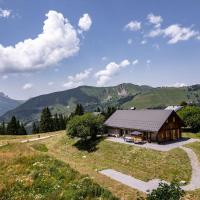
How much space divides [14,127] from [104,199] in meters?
101

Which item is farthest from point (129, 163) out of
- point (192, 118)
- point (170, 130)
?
point (192, 118)

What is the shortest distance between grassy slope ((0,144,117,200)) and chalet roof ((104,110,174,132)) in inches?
1247

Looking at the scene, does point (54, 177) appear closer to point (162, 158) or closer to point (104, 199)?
point (104, 199)

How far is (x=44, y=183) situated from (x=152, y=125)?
37445 mm

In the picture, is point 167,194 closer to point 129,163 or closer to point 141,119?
point 129,163

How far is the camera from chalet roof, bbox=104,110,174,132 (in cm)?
5516

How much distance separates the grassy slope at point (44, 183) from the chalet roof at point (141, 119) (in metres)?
31.7

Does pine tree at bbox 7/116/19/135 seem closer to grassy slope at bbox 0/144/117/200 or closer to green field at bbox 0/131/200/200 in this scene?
green field at bbox 0/131/200/200

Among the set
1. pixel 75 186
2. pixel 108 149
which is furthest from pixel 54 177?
pixel 108 149

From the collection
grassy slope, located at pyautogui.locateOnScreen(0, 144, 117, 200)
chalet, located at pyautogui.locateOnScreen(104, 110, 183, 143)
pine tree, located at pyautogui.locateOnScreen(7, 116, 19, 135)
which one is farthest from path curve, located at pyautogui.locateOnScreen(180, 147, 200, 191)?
pine tree, located at pyautogui.locateOnScreen(7, 116, 19, 135)

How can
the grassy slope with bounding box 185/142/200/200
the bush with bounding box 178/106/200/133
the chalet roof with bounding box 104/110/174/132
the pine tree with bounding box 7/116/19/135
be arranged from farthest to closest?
the pine tree with bounding box 7/116/19/135
the bush with bounding box 178/106/200/133
the chalet roof with bounding box 104/110/174/132
the grassy slope with bounding box 185/142/200/200

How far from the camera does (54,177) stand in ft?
76.4

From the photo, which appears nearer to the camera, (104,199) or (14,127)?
(104,199)

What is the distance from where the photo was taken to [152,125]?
55156 millimetres
